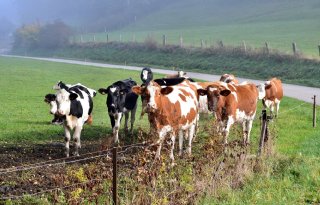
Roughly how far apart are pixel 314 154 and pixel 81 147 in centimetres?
670

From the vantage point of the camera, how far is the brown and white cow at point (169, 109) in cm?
1084

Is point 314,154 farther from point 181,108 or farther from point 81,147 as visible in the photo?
point 81,147

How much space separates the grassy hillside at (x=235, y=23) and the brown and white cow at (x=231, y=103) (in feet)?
125

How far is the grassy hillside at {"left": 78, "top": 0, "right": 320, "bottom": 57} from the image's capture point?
6544cm

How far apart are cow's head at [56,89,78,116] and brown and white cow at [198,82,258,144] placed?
3578 millimetres

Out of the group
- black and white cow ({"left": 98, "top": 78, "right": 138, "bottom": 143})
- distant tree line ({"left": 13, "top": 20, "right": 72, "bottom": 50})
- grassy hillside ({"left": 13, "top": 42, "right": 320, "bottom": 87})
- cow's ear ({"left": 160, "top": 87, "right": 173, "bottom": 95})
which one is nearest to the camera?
cow's ear ({"left": 160, "top": 87, "right": 173, "bottom": 95})

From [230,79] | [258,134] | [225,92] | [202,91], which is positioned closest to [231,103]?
[225,92]

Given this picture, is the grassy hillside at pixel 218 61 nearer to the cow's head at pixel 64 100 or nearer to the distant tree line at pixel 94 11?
the cow's head at pixel 64 100

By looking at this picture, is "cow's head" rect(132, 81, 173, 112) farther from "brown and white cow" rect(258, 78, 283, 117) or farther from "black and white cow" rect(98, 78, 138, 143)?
"brown and white cow" rect(258, 78, 283, 117)

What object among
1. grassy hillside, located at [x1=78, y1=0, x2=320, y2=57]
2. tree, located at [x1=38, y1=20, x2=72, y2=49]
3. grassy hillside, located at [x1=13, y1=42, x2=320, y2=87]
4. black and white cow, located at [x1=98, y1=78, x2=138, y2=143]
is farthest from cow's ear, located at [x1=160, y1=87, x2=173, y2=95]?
tree, located at [x1=38, y1=20, x2=72, y2=49]

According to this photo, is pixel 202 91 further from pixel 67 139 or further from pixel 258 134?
pixel 67 139

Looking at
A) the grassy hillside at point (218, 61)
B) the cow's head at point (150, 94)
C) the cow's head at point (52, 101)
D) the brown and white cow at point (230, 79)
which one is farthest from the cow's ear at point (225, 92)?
the grassy hillside at point (218, 61)

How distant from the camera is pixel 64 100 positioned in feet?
40.8

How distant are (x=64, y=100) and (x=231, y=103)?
15.2ft
